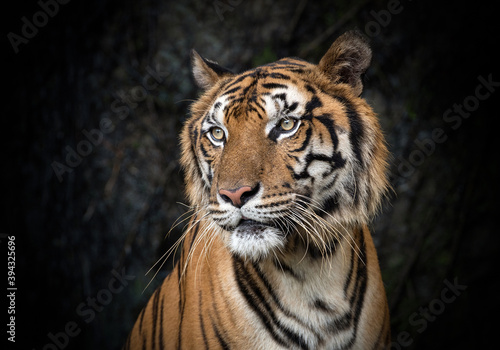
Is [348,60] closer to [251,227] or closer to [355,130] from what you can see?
[355,130]

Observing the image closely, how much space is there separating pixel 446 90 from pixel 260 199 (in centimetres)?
240

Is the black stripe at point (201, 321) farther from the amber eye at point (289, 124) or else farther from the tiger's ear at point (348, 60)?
the tiger's ear at point (348, 60)

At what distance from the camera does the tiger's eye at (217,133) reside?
136 cm

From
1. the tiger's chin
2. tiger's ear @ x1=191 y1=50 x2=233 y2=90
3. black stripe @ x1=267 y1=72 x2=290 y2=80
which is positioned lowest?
the tiger's chin

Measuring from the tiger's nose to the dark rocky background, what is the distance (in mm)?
1902

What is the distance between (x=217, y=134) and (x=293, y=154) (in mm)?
260

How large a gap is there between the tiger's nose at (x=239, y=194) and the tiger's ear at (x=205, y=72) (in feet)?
1.78

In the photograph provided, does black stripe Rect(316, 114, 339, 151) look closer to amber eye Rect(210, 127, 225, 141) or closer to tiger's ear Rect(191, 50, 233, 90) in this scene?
amber eye Rect(210, 127, 225, 141)

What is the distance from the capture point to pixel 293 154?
1234 millimetres

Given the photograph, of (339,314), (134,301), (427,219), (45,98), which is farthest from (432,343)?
(45,98)

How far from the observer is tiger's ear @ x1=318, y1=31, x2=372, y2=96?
127 cm

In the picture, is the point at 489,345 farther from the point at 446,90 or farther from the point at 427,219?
the point at 446,90

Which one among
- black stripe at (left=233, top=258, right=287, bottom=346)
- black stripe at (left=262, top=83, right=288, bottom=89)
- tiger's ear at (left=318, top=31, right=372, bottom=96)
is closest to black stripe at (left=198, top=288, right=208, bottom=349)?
black stripe at (left=233, top=258, right=287, bottom=346)

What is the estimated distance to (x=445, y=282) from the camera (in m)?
3.15
